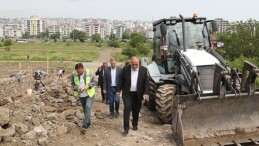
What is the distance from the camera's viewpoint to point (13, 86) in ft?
60.3

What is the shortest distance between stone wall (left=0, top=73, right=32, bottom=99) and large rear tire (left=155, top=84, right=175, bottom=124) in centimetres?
768

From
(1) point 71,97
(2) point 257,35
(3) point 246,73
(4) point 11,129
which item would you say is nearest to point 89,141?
(4) point 11,129

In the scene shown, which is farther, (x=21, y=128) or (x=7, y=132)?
(x=21, y=128)

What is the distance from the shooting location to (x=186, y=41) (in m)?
10.4

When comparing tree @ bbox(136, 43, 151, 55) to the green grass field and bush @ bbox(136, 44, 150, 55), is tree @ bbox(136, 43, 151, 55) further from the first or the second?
the green grass field

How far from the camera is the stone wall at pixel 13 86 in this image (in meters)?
16.4

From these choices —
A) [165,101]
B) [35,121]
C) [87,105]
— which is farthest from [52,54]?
[87,105]

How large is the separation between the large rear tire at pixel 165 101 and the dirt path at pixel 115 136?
0.33 meters

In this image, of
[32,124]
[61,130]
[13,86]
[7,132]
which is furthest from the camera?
[13,86]

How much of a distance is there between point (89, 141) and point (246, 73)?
11.8 ft

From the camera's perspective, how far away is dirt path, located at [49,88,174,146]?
25.8 ft

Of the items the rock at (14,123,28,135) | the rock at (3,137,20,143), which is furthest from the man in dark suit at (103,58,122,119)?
the rock at (3,137,20,143)

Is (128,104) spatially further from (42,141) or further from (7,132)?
(7,132)

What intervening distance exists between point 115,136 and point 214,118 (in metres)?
2.12
